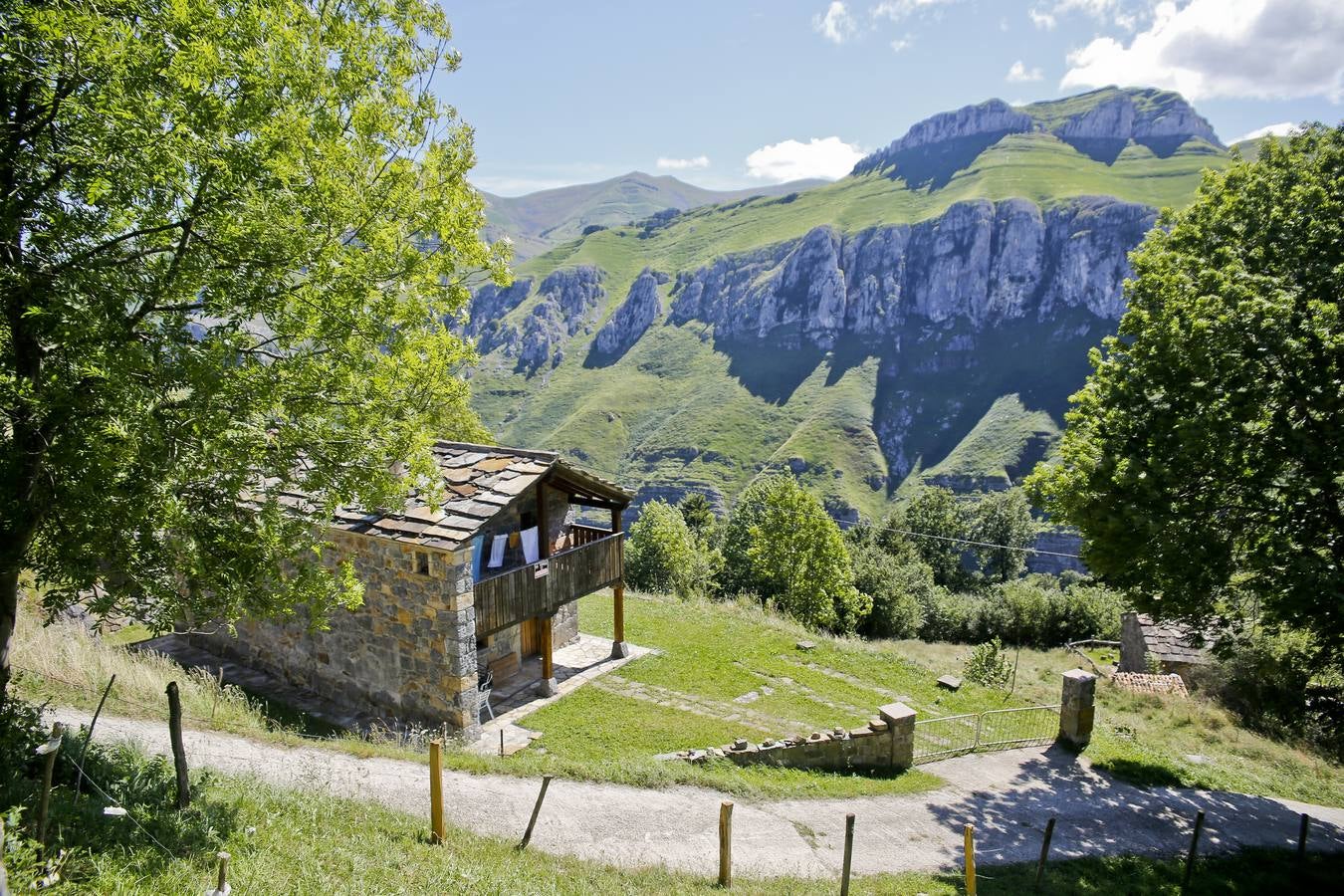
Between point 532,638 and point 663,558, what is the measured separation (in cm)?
2419

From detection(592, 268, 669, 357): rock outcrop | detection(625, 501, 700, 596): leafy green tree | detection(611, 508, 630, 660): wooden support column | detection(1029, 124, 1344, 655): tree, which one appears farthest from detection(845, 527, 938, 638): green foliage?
detection(592, 268, 669, 357): rock outcrop

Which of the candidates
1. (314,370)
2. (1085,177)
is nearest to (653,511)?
(314,370)

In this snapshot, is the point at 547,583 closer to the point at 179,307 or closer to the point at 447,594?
the point at 447,594

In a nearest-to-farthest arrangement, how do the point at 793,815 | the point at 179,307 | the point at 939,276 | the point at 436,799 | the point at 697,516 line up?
the point at 179,307
the point at 436,799
the point at 793,815
the point at 697,516
the point at 939,276

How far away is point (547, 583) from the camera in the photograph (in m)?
15.9

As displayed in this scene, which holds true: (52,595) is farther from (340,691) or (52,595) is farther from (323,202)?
(340,691)

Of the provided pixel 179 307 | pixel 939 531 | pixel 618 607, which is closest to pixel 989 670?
pixel 618 607

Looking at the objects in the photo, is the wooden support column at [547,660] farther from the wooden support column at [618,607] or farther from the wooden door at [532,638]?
the wooden support column at [618,607]

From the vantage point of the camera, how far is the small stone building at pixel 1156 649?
2605 cm

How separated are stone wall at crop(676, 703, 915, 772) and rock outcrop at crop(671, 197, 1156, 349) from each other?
511 feet

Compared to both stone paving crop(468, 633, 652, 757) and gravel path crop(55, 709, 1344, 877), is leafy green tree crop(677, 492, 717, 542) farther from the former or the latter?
gravel path crop(55, 709, 1344, 877)

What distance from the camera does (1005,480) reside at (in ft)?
376

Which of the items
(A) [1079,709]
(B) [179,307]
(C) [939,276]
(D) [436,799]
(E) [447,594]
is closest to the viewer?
(B) [179,307]

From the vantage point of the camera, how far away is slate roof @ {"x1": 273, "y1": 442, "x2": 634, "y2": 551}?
13.5 metres
